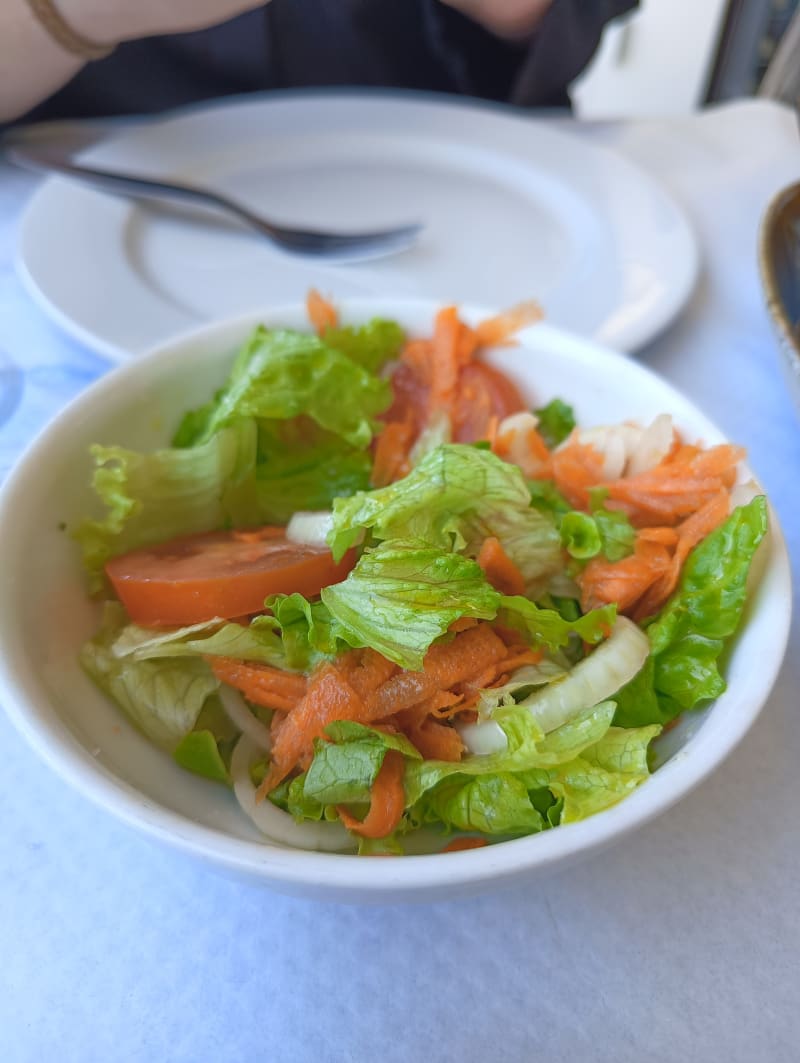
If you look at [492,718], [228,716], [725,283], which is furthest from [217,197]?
[492,718]

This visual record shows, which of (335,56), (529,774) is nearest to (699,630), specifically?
(529,774)

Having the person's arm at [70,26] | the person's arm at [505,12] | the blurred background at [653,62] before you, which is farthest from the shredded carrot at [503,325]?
the blurred background at [653,62]

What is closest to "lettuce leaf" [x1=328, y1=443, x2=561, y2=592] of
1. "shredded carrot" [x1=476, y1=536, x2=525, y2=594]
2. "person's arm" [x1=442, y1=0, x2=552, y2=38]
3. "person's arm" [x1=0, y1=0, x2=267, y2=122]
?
"shredded carrot" [x1=476, y1=536, x2=525, y2=594]

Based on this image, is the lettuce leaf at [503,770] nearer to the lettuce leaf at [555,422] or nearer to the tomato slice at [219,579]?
the tomato slice at [219,579]

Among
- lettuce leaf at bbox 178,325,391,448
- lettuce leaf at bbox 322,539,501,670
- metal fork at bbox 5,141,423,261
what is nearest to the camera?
lettuce leaf at bbox 322,539,501,670

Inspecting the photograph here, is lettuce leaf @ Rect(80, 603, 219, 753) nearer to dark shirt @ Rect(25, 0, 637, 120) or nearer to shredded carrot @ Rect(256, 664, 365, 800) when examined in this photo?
shredded carrot @ Rect(256, 664, 365, 800)

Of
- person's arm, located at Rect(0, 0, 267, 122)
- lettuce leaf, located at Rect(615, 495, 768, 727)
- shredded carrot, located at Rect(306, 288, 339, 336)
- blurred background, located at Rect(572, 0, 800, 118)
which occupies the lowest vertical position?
blurred background, located at Rect(572, 0, 800, 118)
